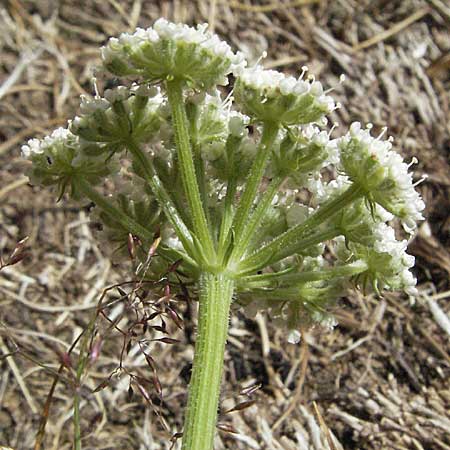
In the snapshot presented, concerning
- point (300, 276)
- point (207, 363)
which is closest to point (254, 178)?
point (300, 276)

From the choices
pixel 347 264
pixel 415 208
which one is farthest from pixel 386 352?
pixel 415 208

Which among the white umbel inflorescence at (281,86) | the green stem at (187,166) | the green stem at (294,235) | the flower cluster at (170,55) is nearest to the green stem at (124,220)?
the green stem at (187,166)

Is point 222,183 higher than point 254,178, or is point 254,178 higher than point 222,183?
point 222,183

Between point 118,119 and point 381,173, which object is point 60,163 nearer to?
point 118,119

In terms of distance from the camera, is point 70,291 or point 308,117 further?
point 70,291

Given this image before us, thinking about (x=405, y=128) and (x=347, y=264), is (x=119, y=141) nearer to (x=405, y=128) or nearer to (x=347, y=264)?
(x=347, y=264)

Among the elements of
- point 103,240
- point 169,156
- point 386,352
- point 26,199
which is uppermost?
point 26,199
